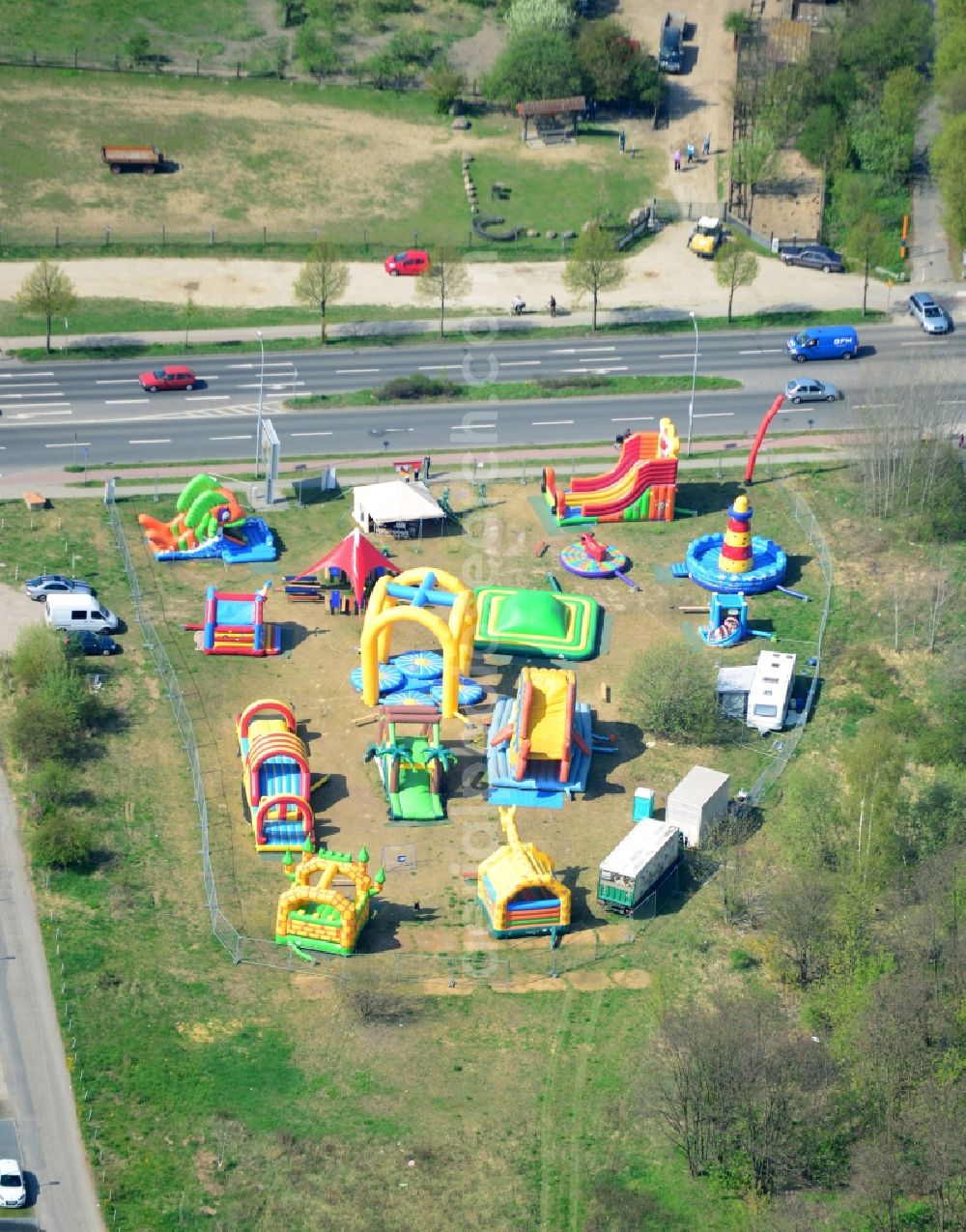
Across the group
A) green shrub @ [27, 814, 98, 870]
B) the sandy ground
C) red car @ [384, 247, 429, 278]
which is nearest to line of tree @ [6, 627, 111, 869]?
green shrub @ [27, 814, 98, 870]

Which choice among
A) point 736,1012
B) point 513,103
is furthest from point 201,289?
point 736,1012

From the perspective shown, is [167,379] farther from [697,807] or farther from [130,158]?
[697,807]

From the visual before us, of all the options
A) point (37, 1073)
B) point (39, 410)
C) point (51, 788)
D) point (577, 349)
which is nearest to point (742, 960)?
point (37, 1073)

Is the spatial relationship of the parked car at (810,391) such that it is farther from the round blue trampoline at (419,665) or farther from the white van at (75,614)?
the white van at (75,614)

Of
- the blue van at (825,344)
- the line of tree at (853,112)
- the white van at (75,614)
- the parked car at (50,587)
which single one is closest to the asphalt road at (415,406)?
the blue van at (825,344)

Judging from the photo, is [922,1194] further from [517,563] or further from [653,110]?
[653,110]
